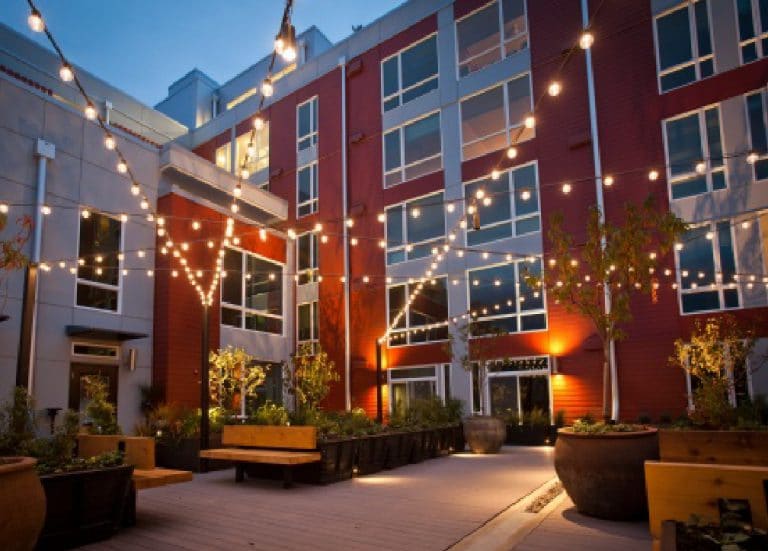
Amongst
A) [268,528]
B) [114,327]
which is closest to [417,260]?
[114,327]

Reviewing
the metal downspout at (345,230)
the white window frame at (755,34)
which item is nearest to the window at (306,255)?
the metal downspout at (345,230)

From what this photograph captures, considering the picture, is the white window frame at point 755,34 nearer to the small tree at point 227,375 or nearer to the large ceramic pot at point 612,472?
the large ceramic pot at point 612,472

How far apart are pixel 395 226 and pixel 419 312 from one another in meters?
2.96

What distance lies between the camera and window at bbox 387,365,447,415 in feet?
53.9

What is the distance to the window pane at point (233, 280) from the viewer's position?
1630 centimetres

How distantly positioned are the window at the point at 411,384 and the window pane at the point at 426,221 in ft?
12.9

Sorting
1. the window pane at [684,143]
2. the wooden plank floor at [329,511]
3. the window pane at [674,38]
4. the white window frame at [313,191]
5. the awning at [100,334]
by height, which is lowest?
the wooden plank floor at [329,511]

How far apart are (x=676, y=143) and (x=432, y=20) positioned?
8547mm

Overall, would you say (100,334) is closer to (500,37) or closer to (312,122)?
(312,122)

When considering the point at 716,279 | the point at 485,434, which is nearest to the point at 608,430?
the point at 485,434

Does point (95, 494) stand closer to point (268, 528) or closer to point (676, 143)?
point (268, 528)

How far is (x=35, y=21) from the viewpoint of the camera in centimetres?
469

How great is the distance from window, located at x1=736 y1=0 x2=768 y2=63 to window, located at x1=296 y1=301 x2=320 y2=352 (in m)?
13.6

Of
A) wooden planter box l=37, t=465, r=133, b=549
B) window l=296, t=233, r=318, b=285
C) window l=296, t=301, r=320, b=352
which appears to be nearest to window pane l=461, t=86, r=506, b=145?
window l=296, t=233, r=318, b=285
